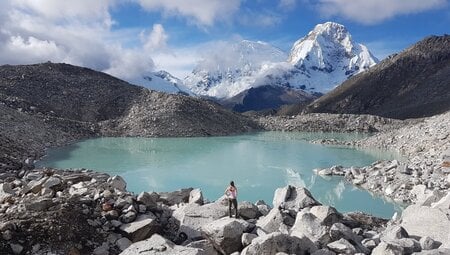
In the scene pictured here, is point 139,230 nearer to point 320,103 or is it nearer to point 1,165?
point 1,165

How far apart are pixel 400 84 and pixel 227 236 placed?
549 ft

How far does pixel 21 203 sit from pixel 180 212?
4259 mm

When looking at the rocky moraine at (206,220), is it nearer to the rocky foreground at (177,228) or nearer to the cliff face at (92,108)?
the rocky foreground at (177,228)

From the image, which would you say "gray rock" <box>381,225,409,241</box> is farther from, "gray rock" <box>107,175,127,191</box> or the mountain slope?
the mountain slope

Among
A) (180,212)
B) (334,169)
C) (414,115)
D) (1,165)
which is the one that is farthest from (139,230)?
(414,115)

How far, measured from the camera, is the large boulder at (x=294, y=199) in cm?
1427

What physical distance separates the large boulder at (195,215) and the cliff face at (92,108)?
3809 centimetres

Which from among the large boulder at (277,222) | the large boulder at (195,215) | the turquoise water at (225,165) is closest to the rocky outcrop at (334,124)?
the turquoise water at (225,165)

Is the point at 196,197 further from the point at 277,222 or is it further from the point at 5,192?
the point at 5,192

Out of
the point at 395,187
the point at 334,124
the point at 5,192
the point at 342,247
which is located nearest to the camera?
the point at 342,247

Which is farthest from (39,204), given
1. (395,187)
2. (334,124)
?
(334,124)

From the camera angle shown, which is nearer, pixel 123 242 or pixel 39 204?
pixel 123 242

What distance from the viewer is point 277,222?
39.3 feet

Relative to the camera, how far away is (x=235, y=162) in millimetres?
36406
